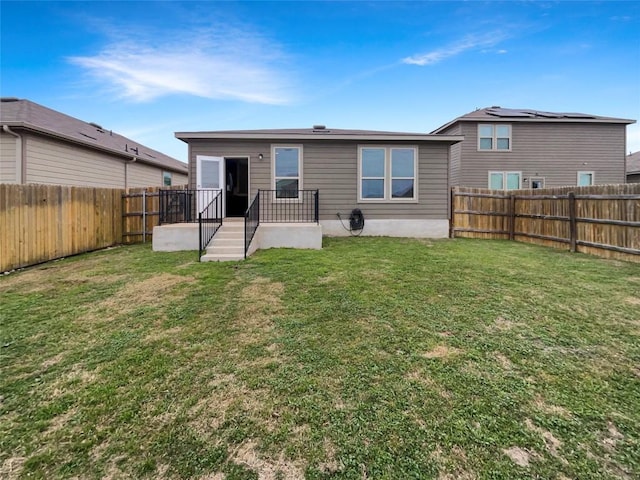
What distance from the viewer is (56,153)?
1010 cm

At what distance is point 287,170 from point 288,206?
1088mm

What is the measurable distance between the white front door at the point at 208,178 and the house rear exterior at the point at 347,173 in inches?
1.7

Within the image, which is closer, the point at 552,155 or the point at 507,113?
the point at 552,155

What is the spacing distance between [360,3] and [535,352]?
11.0 metres

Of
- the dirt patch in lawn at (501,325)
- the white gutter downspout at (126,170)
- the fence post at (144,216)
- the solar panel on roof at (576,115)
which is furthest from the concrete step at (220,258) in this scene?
the solar panel on roof at (576,115)

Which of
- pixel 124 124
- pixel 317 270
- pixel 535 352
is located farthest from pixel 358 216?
pixel 124 124

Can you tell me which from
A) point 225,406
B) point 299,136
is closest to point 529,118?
point 299,136

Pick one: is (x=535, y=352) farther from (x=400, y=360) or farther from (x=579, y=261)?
(x=579, y=261)

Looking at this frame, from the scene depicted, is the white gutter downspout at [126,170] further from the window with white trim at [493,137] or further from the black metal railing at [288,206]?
the window with white trim at [493,137]

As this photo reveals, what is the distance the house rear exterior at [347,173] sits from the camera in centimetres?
967

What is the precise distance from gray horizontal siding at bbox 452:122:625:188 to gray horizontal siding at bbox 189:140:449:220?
6.15 meters

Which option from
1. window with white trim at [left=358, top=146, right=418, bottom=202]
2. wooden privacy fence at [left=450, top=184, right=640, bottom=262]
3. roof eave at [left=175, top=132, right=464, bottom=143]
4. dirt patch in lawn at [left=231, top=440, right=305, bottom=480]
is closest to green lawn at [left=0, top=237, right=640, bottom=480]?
dirt patch in lawn at [left=231, top=440, right=305, bottom=480]

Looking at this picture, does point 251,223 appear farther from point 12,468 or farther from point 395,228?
point 12,468

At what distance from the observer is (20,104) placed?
1073cm
